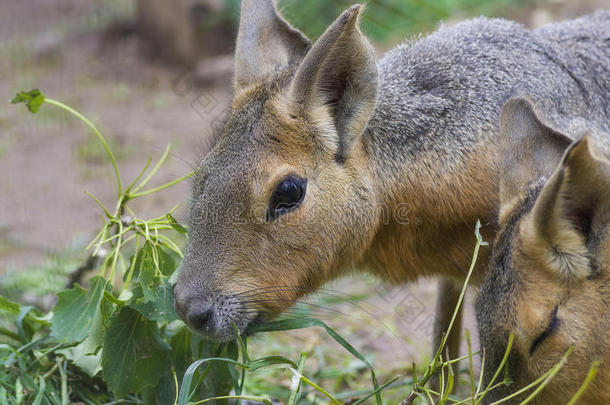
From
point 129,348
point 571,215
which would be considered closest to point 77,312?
point 129,348

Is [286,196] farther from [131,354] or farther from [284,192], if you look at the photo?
[131,354]

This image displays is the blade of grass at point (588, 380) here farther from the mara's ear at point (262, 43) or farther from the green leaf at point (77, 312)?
the mara's ear at point (262, 43)

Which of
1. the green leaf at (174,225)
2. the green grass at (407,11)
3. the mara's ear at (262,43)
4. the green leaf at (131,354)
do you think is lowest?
the green leaf at (131,354)

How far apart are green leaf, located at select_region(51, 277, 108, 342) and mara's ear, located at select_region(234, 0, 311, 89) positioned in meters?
1.15

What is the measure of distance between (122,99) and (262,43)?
5.61m

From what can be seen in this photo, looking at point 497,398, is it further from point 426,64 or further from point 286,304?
point 426,64

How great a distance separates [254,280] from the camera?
3322 mm

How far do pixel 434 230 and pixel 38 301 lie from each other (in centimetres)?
248

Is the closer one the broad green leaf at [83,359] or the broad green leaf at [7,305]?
the broad green leaf at [83,359]

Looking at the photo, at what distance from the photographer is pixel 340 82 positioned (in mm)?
3494

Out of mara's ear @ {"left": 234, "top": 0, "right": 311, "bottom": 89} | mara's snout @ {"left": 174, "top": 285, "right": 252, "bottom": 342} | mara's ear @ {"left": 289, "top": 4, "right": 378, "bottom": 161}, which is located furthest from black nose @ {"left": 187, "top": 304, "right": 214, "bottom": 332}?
mara's ear @ {"left": 234, "top": 0, "right": 311, "bottom": 89}

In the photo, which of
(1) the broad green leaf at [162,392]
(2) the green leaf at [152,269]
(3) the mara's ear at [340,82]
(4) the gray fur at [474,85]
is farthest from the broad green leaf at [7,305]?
(4) the gray fur at [474,85]

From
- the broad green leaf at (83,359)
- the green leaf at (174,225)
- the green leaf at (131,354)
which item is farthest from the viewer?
the broad green leaf at (83,359)

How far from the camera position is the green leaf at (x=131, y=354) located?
340 centimetres
